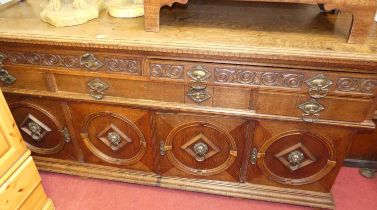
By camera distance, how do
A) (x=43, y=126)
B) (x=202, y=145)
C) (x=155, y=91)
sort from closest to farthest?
(x=155, y=91) < (x=202, y=145) < (x=43, y=126)

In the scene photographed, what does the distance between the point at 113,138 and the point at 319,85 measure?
99cm

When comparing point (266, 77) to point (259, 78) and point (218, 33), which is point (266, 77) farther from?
point (218, 33)

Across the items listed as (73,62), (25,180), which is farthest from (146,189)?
(73,62)

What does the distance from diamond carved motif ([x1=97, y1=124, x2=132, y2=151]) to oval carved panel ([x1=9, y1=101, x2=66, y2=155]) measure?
23 centimetres

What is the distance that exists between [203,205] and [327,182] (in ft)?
2.07

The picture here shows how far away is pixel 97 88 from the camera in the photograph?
136 centimetres

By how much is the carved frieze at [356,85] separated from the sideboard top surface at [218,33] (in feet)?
0.31

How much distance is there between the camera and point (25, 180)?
1.32 m

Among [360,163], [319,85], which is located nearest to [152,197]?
[319,85]

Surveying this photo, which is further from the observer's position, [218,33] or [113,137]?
[113,137]

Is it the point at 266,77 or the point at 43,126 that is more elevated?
the point at 266,77

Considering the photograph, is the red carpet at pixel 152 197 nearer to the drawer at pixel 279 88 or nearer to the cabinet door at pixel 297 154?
the cabinet door at pixel 297 154

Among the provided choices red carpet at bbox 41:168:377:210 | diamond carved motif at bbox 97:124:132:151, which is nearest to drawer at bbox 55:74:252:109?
diamond carved motif at bbox 97:124:132:151

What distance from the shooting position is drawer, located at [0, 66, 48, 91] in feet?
4.53
